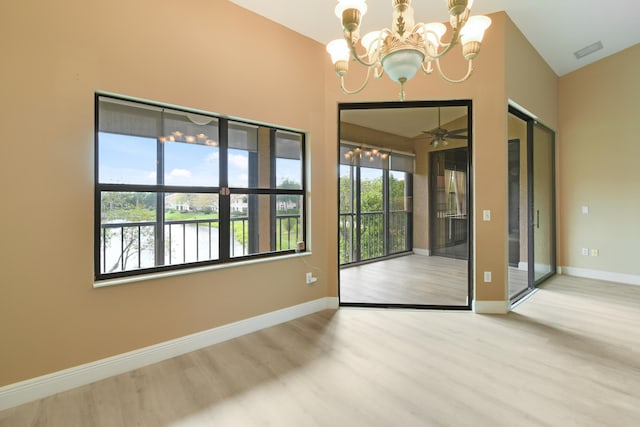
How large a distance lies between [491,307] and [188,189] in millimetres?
3468

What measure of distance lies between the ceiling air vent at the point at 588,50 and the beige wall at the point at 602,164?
535 millimetres

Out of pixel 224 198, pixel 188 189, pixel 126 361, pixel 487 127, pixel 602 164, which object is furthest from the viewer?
pixel 602 164

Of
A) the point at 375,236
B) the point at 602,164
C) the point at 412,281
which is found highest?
the point at 602,164

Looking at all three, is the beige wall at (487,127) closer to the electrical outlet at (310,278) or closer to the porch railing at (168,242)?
the electrical outlet at (310,278)

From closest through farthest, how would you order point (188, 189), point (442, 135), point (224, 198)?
1. point (188, 189)
2. point (224, 198)
3. point (442, 135)

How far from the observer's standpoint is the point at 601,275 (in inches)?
181

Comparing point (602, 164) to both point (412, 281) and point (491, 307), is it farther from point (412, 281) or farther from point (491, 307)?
point (412, 281)

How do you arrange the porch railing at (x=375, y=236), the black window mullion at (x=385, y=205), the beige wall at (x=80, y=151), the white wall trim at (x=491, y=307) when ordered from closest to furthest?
the beige wall at (x=80, y=151) → the white wall trim at (x=491, y=307) → the porch railing at (x=375, y=236) → the black window mullion at (x=385, y=205)

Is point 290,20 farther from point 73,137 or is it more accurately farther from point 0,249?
point 0,249

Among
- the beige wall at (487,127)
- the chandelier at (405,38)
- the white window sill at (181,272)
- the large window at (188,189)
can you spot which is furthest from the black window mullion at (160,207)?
the beige wall at (487,127)

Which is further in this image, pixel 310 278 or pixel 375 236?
pixel 375 236

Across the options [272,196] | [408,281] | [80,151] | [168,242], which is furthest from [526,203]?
[80,151]

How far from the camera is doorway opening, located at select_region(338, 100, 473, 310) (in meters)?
3.55

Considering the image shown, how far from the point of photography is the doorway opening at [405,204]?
3.55 metres
